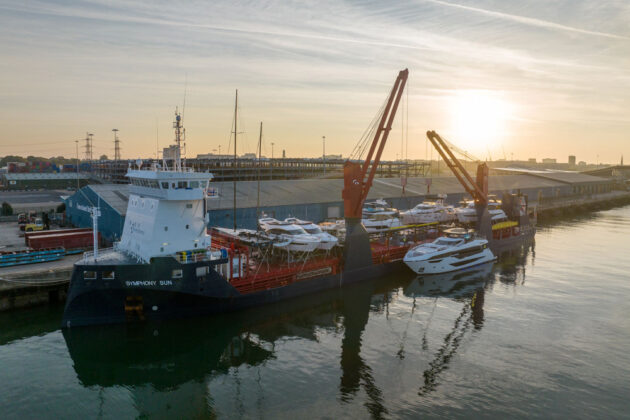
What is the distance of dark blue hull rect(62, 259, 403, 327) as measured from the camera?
23547 millimetres

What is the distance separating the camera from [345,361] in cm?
2184

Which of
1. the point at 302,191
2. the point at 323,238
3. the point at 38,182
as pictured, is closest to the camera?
the point at 323,238

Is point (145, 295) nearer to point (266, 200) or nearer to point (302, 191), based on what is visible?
point (266, 200)

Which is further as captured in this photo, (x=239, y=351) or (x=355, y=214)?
(x=355, y=214)

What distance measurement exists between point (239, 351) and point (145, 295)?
6.60 meters

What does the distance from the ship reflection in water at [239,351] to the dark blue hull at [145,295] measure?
65 cm

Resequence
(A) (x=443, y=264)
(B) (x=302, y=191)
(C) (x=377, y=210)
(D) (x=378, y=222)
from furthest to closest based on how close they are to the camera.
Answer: (B) (x=302, y=191), (C) (x=377, y=210), (D) (x=378, y=222), (A) (x=443, y=264)

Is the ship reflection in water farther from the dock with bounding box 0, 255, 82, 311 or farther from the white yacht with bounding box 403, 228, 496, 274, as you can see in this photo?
the dock with bounding box 0, 255, 82, 311

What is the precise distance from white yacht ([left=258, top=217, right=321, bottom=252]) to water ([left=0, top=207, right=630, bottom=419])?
420cm

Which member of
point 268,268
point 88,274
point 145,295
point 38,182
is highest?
point 38,182

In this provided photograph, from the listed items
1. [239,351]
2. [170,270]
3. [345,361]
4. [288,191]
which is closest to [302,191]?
[288,191]

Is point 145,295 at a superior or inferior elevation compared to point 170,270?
inferior

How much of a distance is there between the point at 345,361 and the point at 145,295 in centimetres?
1224

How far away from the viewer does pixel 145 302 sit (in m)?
24.6
